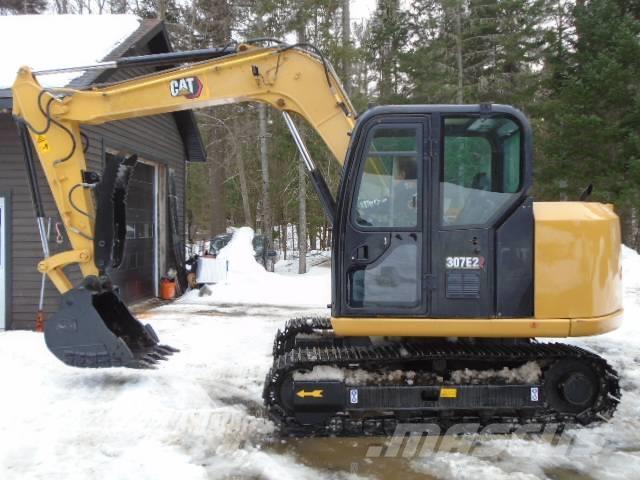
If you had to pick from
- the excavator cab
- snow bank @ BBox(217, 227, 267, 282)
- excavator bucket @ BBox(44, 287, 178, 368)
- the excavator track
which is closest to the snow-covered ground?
the excavator track

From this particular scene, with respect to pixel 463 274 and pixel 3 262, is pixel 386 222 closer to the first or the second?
pixel 463 274

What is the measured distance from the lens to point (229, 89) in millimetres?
A: 5309

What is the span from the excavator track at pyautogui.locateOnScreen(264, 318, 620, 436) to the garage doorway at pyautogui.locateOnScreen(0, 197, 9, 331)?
610cm

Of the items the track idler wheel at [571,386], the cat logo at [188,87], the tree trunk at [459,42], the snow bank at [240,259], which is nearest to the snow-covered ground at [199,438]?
the track idler wheel at [571,386]

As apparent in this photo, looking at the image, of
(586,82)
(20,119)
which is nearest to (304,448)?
(20,119)

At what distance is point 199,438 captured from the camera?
454cm

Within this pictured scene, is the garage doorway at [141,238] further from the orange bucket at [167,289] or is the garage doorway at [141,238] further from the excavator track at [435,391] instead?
the excavator track at [435,391]

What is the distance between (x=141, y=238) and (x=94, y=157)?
9.24ft

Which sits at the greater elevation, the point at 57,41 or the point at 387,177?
the point at 57,41

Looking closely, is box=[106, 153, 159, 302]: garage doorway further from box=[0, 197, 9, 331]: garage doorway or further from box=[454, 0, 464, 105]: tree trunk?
box=[454, 0, 464, 105]: tree trunk

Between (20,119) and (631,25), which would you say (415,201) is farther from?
(631,25)

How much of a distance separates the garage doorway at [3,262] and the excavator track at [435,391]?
20.0ft

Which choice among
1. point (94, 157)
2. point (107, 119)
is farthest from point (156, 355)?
point (94, 157)

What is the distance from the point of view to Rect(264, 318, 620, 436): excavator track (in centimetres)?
450
